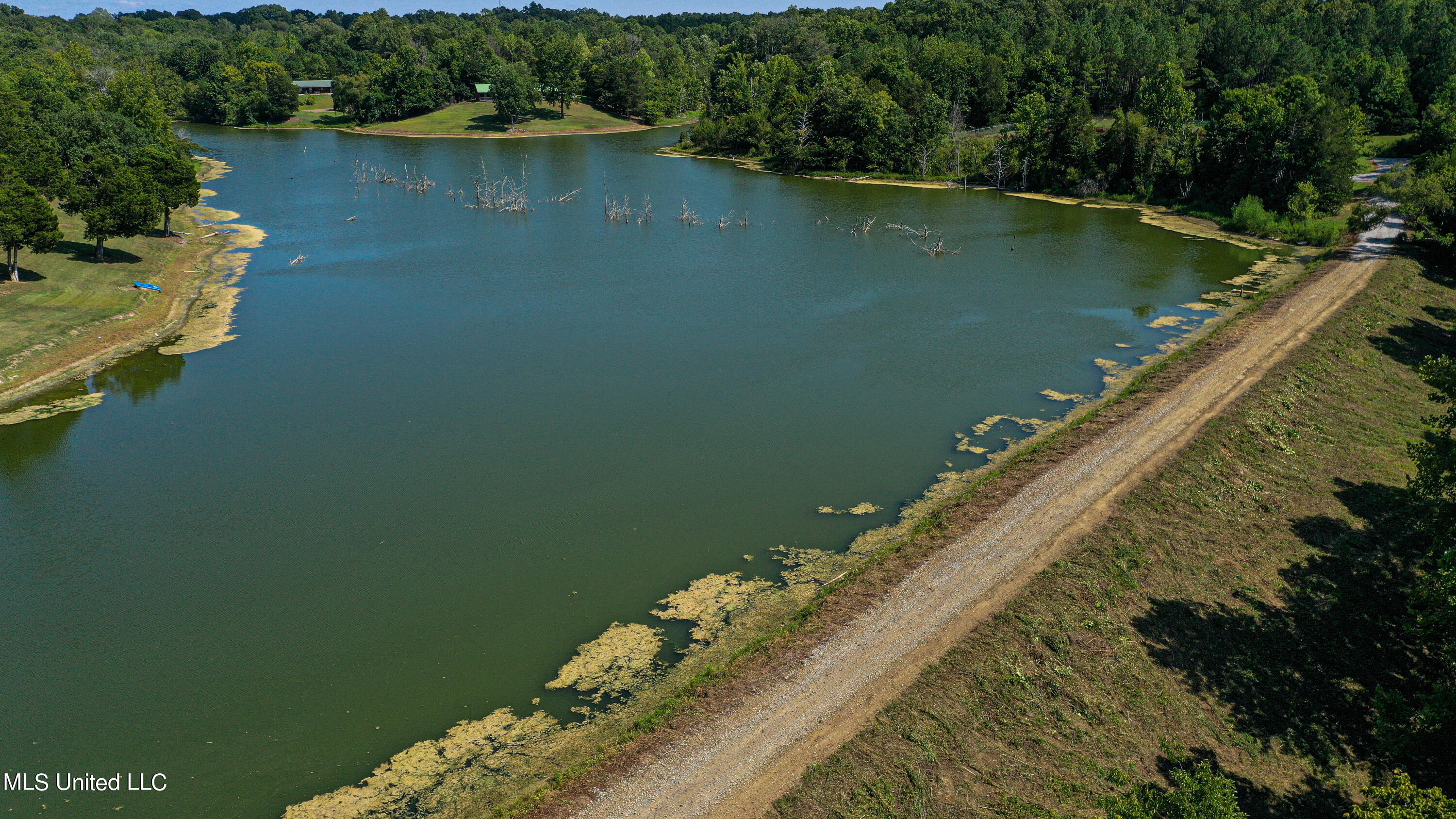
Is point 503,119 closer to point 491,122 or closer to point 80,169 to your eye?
point 491,122

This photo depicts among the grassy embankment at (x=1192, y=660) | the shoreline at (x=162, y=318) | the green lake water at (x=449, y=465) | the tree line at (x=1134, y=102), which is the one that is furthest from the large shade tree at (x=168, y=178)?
the tree line at (x=1134, y=102)

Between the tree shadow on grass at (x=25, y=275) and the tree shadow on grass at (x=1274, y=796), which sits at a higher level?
the tree shadow on grass at (x=25, y=275)

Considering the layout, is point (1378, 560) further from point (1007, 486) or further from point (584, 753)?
point (584, 753)

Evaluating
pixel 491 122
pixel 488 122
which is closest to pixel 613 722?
pixel 491 122

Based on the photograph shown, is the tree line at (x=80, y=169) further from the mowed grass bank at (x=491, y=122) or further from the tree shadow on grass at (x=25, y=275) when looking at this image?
the mowed grass bank at (x=491, y=122)

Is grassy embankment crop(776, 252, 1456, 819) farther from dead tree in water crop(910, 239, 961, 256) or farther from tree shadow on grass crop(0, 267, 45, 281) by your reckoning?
tree shadow on grass crop(0, 267, 45, 281)

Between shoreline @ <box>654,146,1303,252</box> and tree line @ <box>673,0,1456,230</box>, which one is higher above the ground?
tree line @ <box>673,0,1456,230</box>

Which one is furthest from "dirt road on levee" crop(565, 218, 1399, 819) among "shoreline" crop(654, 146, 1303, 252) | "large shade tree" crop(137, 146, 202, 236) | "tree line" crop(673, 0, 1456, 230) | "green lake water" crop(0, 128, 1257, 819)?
"large shade tree" crop(137, 146, 202, 236)
